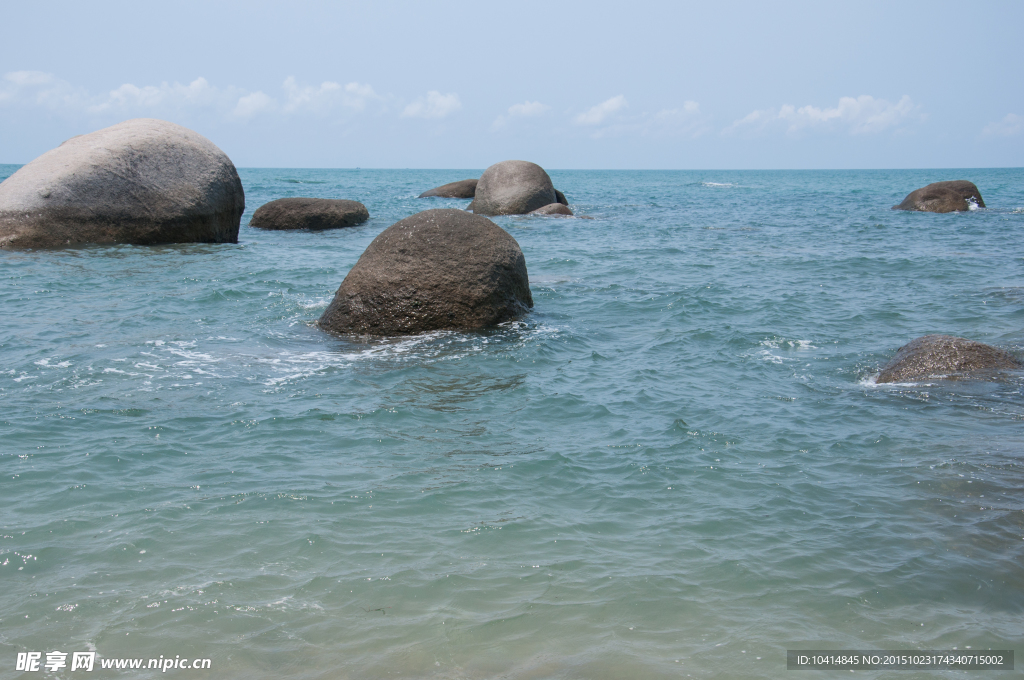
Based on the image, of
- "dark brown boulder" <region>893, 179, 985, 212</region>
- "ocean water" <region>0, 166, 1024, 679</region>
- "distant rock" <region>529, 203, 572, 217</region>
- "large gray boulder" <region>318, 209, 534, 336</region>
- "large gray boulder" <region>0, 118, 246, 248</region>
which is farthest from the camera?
"dark brown boulder" <region>893, 179, 985, 212</region>

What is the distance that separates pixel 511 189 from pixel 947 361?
17601mm

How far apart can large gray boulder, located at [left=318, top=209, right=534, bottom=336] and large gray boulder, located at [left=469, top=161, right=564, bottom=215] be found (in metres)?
15.0

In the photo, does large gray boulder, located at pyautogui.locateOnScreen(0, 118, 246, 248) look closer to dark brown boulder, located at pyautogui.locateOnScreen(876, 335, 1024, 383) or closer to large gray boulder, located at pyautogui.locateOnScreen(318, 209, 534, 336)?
large gray boulder, located at pyautogui.locateOnScreen(318, 209, 534, 336)

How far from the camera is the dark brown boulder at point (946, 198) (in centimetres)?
2517

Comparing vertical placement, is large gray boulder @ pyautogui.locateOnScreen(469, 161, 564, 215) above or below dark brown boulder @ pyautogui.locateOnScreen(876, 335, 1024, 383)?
above

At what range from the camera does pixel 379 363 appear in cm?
721

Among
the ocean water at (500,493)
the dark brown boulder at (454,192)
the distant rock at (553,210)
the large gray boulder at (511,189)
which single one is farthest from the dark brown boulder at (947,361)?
the dark brown boulder at (454,192)

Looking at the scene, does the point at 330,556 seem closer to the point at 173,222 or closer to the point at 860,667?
the point at 860,667

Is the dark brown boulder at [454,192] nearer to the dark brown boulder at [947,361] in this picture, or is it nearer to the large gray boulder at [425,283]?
the large gray boulder at [425,283]

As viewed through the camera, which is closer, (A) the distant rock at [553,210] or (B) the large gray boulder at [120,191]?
(B) the large gray boulder at [120,191]

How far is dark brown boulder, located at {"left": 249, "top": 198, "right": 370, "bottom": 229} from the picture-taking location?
63.8 feet

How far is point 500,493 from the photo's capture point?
463 centimetres

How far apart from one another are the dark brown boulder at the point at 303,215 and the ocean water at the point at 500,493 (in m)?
10.3

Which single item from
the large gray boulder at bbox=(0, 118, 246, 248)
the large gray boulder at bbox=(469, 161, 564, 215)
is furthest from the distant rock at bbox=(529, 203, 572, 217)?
the large gray boulder at bbox=(0, 118, 246, 248)
